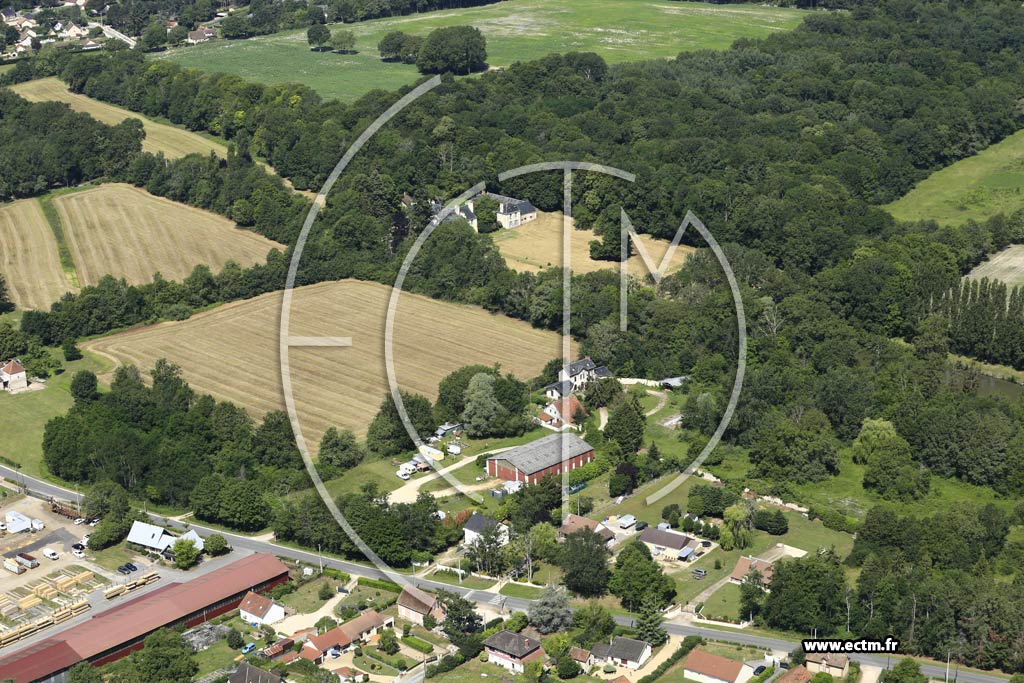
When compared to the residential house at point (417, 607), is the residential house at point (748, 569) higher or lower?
higher

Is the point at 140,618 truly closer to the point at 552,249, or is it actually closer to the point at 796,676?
the point at 796,676

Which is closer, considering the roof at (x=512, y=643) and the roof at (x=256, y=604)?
the roof at (x=512, y=643)

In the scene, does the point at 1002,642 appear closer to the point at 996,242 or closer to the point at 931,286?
the point at 931,286

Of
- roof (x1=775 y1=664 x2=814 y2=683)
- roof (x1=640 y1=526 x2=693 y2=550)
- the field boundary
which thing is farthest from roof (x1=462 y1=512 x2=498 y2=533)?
the field boundary

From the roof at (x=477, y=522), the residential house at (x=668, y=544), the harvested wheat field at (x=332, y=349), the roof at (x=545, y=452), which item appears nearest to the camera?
the residential house at (x=668, y=544)

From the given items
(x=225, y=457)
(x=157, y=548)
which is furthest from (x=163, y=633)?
(x=225, y=457)

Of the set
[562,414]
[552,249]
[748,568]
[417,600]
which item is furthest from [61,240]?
[748,568]

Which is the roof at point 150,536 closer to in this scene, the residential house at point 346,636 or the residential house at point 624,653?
the residential house at point 346,636

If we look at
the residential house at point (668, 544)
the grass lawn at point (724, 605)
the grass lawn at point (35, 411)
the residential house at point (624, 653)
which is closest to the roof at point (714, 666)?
the residential house at point (624, 653)
